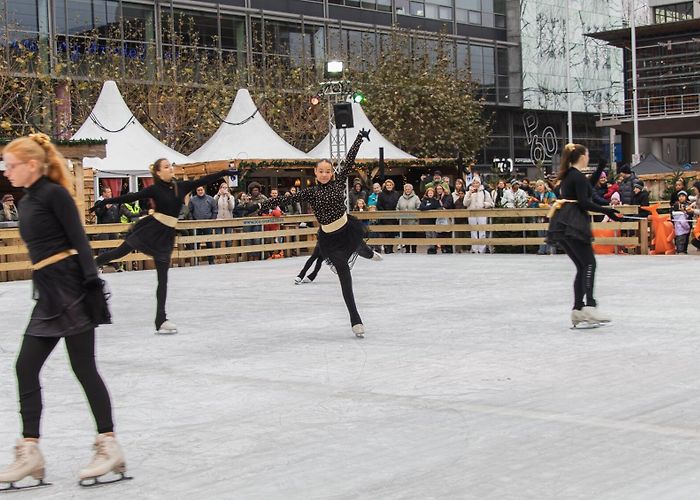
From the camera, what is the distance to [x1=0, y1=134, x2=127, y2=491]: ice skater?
5.30 meters

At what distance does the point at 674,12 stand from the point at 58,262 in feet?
258

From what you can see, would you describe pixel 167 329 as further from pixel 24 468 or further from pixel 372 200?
pixel 372 200

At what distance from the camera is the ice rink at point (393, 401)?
5.21 metres

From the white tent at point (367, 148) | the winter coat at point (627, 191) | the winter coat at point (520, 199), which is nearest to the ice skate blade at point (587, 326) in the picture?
the winter coat at point (627, 191)

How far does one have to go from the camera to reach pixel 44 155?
539 centimetres

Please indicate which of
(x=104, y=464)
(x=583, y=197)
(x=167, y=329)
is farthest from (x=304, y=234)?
(x=104, y=464)

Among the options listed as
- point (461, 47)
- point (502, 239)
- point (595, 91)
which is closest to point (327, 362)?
point (502, 239)

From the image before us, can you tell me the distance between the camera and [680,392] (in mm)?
7129

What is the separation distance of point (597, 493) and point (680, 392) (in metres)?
2.54

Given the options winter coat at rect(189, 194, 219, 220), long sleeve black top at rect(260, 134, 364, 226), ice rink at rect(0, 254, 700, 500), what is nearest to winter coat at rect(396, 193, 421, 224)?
winter coat at rect(189, 194, 219, 220)

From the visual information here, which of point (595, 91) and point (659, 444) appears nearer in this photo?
point (659, 444)

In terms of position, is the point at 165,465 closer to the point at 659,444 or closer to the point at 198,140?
the point at 659,444

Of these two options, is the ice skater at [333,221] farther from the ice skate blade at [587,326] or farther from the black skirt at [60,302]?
the black skirt at [60,302]

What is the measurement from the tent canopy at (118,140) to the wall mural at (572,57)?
3976 centimetres
